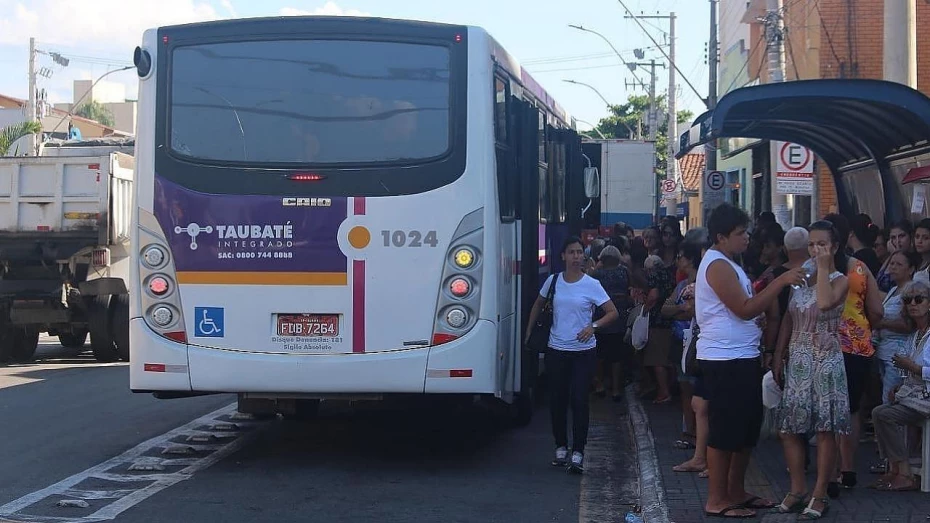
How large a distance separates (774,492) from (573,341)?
1.89m

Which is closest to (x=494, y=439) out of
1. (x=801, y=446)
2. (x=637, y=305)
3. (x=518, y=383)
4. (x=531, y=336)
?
(x=518, y=383)

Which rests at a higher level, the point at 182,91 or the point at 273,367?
the point at 182,91

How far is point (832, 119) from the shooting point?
12469mm

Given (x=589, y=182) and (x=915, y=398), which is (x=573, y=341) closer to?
(x=915, y=398)

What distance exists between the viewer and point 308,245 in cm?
862

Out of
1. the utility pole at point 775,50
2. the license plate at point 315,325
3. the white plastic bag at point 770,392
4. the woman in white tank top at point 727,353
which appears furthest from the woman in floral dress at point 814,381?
the utility pole at point 775,50

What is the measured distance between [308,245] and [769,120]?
5914 millimetres

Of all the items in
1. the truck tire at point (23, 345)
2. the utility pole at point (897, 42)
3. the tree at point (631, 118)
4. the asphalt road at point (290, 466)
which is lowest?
the asphalt road at point (290, 466)

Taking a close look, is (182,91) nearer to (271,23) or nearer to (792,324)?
(271,23)

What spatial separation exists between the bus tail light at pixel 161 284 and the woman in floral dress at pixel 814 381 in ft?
13.5

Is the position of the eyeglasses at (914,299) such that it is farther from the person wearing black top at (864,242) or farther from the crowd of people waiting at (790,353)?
the person wearing black top at (864,242)

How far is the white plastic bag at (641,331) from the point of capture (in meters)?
A: 12.4

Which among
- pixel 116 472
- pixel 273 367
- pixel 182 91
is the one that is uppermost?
pixel 182 91

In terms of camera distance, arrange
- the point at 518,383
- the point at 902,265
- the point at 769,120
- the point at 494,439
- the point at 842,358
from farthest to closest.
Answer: the point at 769,120 < the point at 494,439 < the point at 518,383 < the point at 902,265 < the point at 842,358
